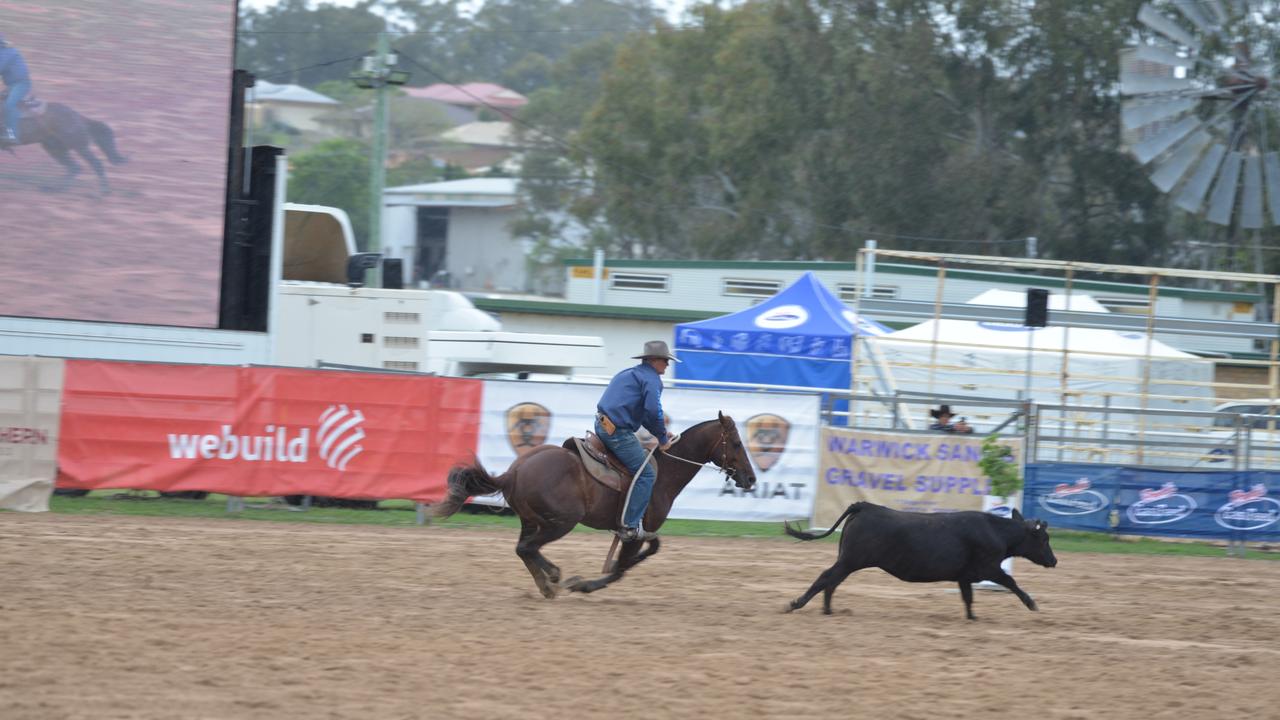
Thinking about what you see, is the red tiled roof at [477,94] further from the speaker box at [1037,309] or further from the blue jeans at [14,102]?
the blue jeans at [14,102]

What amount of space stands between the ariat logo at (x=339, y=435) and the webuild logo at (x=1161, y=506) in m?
9.53

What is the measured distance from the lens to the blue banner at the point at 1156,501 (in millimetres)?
15844

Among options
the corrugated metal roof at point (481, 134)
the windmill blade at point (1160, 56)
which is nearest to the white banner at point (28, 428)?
the windmill blade at point (1160, 56)

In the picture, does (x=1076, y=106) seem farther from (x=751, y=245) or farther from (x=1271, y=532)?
(x=1271, y=532)

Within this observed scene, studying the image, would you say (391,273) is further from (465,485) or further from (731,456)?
(731,456)

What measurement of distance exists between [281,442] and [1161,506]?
Answer: 10.7 metres

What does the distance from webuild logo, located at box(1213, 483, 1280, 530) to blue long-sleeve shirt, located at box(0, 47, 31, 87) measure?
51.5ft

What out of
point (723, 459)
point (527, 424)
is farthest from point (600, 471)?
point (527, 424)

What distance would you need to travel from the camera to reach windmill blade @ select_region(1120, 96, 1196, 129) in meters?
29.4

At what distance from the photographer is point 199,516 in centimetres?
1527

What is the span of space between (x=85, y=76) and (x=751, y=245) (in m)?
36.1

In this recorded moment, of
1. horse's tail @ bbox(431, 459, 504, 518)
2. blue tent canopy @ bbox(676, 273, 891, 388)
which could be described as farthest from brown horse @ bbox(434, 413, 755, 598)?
blue tent canopy @ bbox(676, 273, 891, 388)

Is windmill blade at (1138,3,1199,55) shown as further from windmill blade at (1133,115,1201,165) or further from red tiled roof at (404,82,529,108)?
red tiled roof at (404,82,529,108)

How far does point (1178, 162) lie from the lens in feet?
97.3
